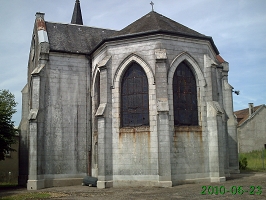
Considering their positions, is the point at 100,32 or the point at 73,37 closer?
the point at 73,37

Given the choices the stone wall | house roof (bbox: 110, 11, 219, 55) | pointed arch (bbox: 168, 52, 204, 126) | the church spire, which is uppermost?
the church spire

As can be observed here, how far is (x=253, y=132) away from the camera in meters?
43.3

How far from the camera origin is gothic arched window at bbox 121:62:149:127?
58.0 ft

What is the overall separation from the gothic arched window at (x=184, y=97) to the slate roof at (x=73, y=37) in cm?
707

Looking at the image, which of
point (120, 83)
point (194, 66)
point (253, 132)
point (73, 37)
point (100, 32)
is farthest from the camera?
point (253, 132)

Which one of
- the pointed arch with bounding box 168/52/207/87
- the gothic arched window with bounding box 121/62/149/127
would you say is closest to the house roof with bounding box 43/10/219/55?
the pointed arch with bounding box 168/52/207/87

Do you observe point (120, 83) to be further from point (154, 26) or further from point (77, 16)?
point (77, 16)

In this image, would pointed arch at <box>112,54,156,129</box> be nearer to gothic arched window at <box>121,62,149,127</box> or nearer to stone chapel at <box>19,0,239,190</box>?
stone chapel at <box>19,0,239,190</box>

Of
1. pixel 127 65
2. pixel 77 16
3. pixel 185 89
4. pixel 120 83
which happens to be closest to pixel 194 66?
pixel 185 89

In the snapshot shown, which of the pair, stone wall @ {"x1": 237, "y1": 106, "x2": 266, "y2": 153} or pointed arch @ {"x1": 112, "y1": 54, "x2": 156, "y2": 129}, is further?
stone wall @ {"x1": 237, "y1": 106, "x2": 266, "y2": 153}

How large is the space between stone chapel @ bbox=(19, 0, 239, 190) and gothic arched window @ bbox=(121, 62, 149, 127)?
0.06 meters

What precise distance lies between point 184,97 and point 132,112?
317cm

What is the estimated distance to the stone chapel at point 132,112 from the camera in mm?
17031

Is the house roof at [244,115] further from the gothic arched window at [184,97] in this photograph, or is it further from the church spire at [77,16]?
the gothic arched window at [184,97]
